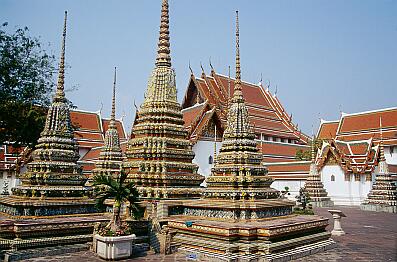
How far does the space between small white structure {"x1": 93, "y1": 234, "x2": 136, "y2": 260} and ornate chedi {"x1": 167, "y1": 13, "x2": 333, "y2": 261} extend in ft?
4.10

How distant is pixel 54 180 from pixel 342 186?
88.4 ft

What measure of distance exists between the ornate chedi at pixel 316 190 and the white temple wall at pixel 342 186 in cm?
139

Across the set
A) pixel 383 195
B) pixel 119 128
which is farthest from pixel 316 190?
pixel 119 128

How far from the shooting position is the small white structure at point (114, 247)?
895 cm

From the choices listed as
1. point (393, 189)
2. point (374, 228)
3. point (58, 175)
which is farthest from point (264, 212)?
point (393, 189)

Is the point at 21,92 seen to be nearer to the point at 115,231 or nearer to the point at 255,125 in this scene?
the point at 115,231

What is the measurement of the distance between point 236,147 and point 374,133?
35.9 meters

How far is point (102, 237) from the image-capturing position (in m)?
9.09

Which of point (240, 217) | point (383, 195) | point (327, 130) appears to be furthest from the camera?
point (327, 130)

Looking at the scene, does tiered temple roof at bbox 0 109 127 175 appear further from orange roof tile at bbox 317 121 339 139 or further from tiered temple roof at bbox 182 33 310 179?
orange roof tile at bbox 317 121 339 139

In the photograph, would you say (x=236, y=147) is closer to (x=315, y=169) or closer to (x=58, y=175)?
(x=58, y=175)

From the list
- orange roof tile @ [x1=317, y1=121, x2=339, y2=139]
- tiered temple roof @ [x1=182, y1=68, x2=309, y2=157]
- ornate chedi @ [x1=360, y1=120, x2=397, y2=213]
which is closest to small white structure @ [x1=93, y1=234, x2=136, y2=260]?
tiered temple roof @ [x1=182, y1=68, x2=309, y2=157]

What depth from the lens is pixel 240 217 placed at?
9.90 meters

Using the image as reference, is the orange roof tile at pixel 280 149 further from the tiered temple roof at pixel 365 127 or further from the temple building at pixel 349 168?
the tiered temple roof at pixel 365 127
